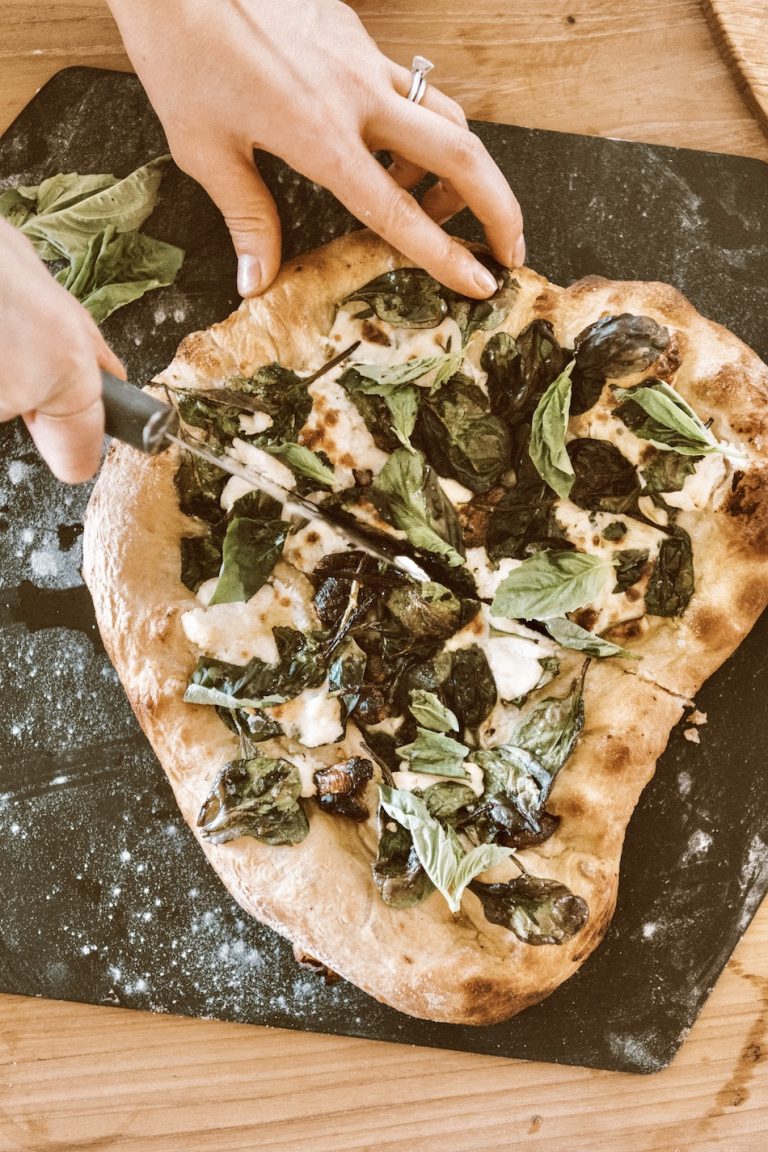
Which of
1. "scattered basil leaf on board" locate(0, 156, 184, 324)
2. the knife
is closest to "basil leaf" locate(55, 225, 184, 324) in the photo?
"scattered basil leaf on board" locate(0, 156, 184, 324)

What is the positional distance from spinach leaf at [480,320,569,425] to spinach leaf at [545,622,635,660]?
0.45 meters

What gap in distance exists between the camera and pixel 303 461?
2.15m

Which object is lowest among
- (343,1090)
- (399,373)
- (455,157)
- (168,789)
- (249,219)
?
(343,1090)

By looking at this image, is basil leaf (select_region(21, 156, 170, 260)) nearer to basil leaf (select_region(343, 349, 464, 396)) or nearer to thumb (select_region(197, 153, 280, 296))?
thumb (select_region(197, 153, 280, 296))

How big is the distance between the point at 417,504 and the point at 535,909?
0.87 metres

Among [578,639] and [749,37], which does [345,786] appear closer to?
[578,639]

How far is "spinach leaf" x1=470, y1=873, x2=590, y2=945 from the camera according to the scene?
2.07m

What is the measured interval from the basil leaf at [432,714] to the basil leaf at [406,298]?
2.65 feet

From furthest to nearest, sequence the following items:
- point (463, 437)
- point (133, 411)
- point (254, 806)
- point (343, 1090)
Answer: point (343, 1090) → point (463, 437) → point (254, 806) → point (133, 411)

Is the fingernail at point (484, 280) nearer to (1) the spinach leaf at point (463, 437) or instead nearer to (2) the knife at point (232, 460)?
(1) the spinach leaf at point (463, 437)

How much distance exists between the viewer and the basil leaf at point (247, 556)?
84.2 inches

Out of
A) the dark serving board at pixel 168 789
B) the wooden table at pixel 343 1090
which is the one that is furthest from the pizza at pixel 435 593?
the wooden table at pixel 343 1090

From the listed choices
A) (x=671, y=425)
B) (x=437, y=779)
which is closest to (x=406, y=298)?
(x=671, y=425)

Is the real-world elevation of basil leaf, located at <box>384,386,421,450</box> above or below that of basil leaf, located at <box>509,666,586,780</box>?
above
